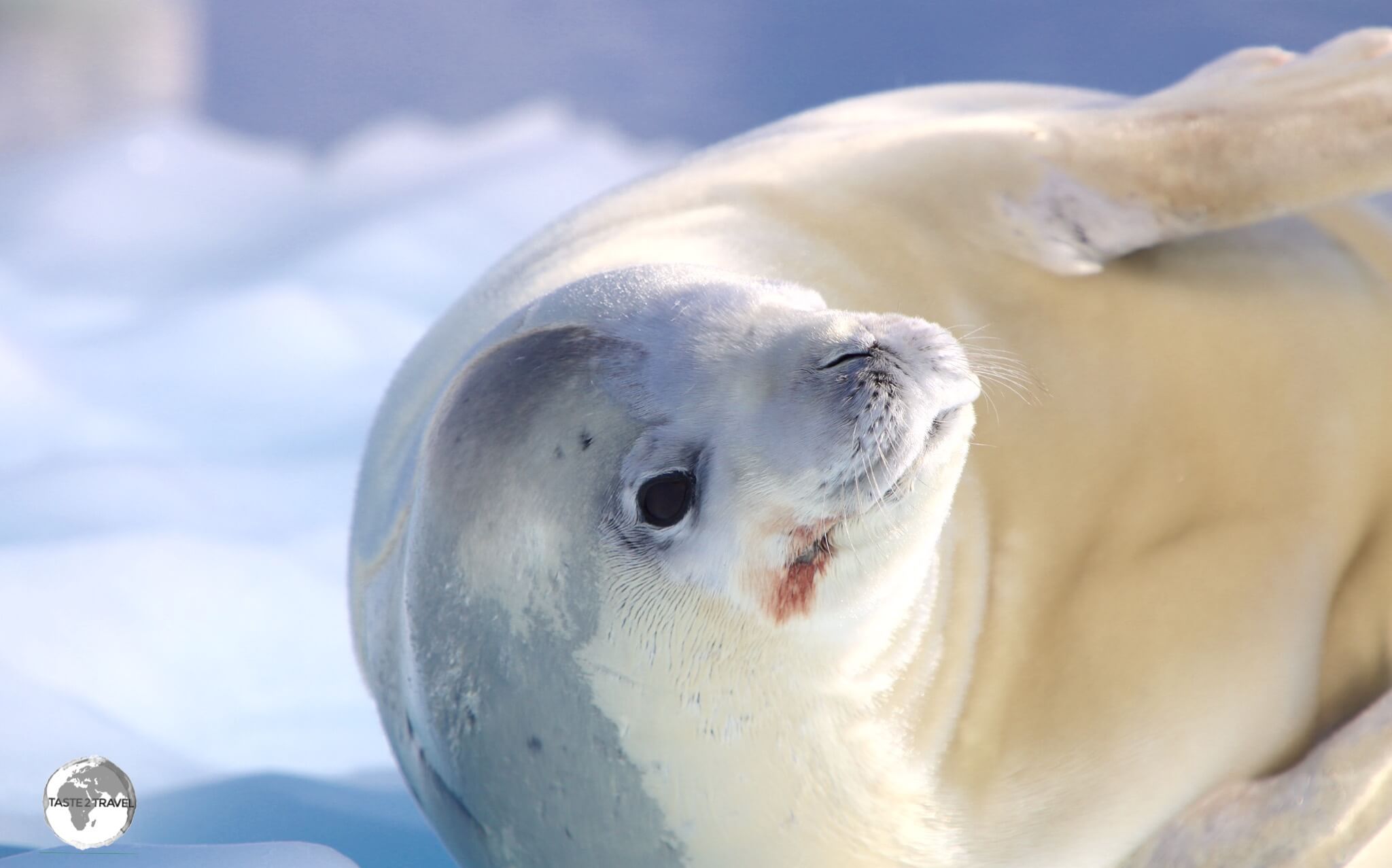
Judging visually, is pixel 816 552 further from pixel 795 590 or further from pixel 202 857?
pixel 202 857

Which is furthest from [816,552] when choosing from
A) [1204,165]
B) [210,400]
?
[210,400]

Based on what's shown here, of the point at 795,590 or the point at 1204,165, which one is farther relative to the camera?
the point at 1204,165

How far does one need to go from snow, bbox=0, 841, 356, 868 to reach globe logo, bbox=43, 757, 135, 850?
4 centimetres

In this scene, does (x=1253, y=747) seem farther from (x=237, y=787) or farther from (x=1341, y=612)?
(x=237, y=787)

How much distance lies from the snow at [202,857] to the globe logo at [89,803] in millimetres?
40

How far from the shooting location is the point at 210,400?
5.70m

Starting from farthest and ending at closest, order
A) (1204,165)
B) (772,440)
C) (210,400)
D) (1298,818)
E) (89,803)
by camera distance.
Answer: (210,400) < (89,803) < (1204,165) < (1298,818) < (772,440)

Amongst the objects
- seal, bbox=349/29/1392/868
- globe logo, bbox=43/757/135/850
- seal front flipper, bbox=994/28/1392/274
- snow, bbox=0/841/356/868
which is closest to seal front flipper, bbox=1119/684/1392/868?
seal, bbox=349/29/1392/868

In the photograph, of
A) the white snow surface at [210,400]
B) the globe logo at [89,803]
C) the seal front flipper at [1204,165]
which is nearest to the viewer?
the seal front flipper at [1204,165]

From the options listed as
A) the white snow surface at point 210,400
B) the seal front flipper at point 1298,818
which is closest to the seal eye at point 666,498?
the seal front flipper at point 1298,818

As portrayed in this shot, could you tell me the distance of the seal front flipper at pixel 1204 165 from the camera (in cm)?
198

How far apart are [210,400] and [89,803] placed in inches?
146

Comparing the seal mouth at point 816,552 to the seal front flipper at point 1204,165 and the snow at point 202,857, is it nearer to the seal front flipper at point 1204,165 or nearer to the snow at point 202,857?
the seal front flipper at point 1204,165

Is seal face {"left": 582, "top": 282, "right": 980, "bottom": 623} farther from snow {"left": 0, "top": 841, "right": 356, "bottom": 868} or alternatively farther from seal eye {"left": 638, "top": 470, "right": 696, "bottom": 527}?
snow {"left": 0, "top": 841, "right": 356, "bottom": 868}
